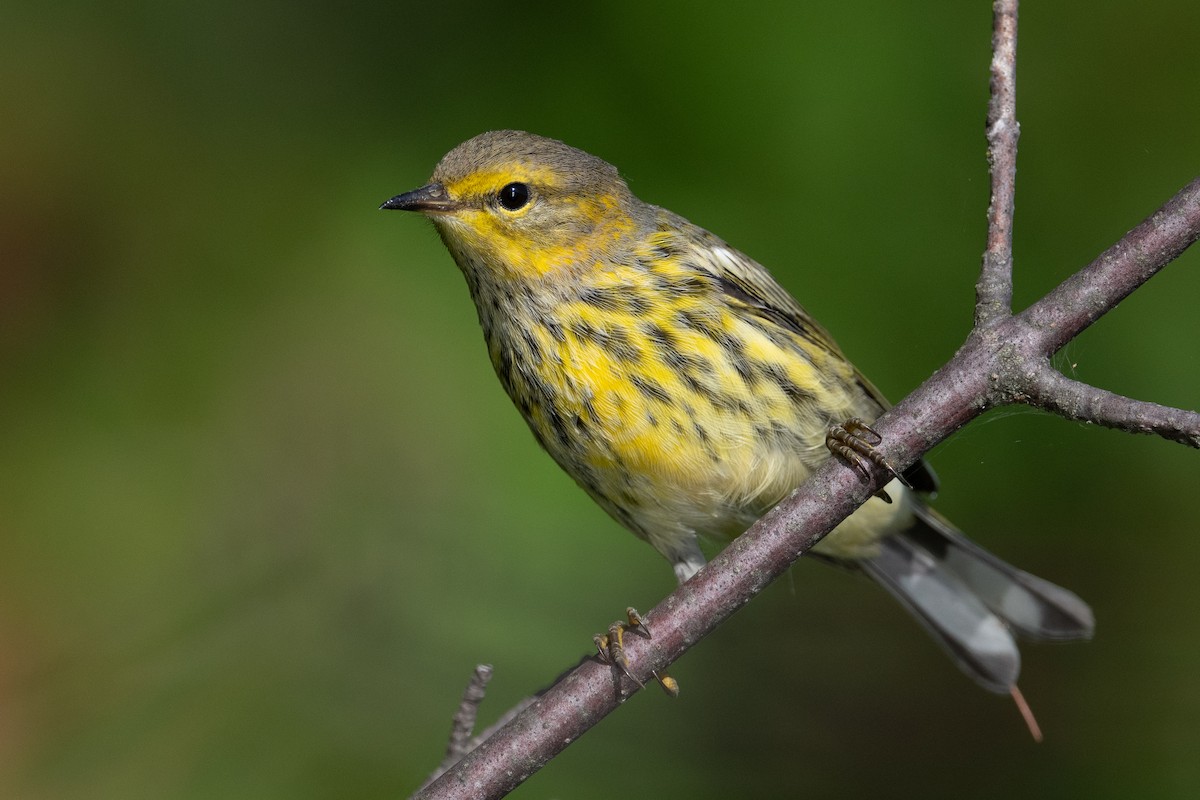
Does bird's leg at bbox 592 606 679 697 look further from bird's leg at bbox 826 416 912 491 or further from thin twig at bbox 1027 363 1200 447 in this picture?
thin twig at bbox 1027 363 1200 447

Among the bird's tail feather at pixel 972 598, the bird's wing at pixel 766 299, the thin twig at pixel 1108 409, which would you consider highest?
the bird's wing at pixel 766 299

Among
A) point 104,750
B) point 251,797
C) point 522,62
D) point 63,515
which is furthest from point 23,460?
point 522,62

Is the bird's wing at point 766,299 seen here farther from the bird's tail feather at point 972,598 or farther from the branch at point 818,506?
the branch at point 818,506

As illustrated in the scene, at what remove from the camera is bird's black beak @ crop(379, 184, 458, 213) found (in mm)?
2885

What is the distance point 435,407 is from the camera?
354cm

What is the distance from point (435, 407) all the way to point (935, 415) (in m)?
1.73

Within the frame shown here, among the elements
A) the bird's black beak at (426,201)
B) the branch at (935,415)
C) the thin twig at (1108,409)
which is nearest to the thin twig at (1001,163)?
the branch at (935,415)

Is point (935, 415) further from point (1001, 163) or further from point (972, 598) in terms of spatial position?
point (972, 598)

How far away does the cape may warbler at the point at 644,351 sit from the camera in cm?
281

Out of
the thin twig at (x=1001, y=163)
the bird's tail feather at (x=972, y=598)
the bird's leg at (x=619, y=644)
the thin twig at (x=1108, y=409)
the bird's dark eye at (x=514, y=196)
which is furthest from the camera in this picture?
the bird's tail feather at (x=972, y=598)

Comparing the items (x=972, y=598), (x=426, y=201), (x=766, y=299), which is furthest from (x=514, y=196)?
(x=972, y=598)

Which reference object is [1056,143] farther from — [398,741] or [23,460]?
[23,460]

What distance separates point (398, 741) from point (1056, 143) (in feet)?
7.31

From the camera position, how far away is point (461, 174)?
9.62 feet
